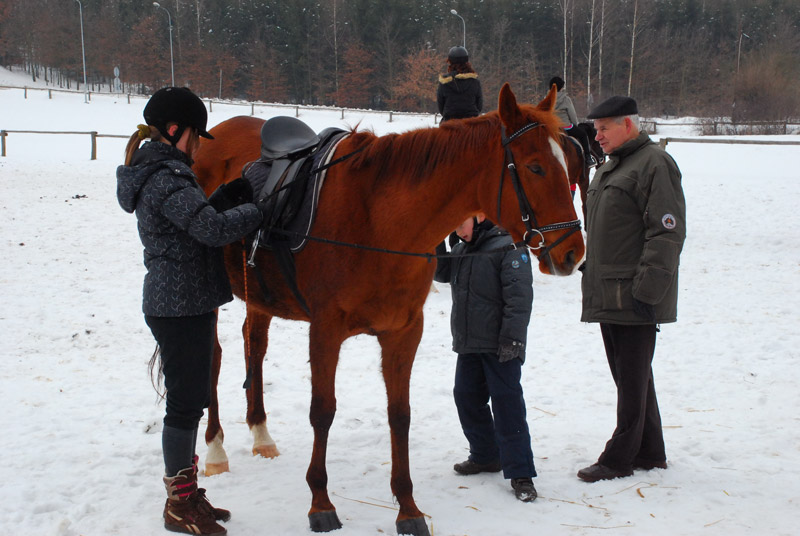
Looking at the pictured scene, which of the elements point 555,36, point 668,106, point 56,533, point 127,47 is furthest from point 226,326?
point 127,47

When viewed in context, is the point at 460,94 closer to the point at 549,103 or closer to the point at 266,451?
the point at 549,103

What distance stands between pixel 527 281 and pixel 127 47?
2417 inches

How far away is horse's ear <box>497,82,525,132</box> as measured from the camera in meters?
2.67

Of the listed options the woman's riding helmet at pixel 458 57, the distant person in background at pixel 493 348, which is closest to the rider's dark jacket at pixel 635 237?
the distant person in background at pixel 493 348

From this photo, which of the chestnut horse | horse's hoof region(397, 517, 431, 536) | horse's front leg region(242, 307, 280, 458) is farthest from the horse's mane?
horse's hoof region(397, 517, 431, 536)

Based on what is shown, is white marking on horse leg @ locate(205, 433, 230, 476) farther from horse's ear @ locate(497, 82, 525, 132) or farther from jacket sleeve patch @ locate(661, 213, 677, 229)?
jacket sleeve patch @ locate(661, 213, 677, 229)

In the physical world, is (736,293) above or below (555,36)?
below

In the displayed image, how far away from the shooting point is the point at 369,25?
5478 centimetres

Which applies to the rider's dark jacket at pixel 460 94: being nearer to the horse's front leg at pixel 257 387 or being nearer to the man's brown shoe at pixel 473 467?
the horse's front leg at pixel 257 387

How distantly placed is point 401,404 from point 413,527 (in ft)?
1.96

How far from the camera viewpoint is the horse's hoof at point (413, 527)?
3.01m

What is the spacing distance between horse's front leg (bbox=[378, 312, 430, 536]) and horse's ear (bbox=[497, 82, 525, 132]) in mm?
1033

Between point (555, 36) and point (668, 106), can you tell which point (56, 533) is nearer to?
point (668, 106)

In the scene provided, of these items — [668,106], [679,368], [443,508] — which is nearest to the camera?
[443,508]
